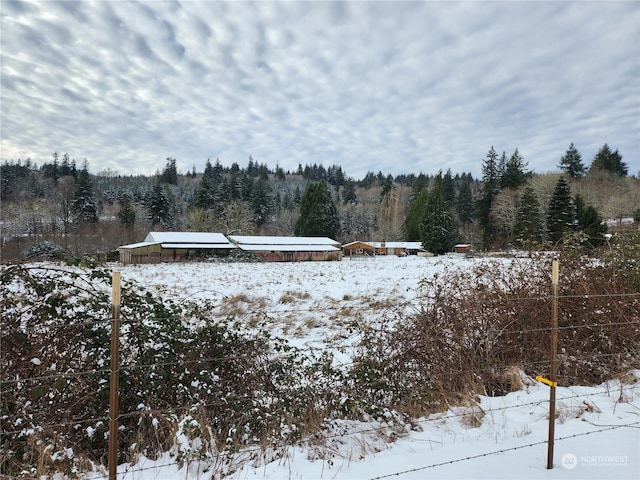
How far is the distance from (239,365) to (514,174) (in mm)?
63885

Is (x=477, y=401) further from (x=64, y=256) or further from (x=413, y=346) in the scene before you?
(x=64, y=256)

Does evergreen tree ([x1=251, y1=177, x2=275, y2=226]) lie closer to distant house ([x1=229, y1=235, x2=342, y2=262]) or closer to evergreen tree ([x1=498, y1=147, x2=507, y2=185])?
distant house ([x1=229, y1=235, x2=342, y2=262])

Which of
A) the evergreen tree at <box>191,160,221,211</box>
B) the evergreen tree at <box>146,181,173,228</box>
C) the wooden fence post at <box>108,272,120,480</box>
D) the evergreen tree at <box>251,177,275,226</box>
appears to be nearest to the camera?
the wooden fence post at <box>108,272,120,480</box>

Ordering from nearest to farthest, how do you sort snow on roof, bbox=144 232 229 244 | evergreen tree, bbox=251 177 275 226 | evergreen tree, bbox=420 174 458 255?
snow on roof, bbox=144 232 229 244, evergreen tree, bbox=420 174 458 255, evergreen tree, bbox=251 177 275 226

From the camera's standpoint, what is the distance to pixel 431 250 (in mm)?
50281

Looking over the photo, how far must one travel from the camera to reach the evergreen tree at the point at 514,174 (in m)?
58.2

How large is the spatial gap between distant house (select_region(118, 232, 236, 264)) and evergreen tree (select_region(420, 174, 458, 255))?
26255 mm

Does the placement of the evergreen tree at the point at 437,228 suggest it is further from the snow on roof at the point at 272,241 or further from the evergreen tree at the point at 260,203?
the evergreen tree at the point at 260,203

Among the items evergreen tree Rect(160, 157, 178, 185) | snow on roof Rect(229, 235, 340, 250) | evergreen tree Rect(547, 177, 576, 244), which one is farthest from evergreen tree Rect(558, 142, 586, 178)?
evergreen tree Rect(160, 157, 178, 185)

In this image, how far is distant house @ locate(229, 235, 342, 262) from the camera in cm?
4350

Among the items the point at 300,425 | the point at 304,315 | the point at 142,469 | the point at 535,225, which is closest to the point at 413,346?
the point at 300,425

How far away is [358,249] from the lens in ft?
200

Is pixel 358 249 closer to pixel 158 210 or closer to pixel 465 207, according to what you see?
pixel 465 207

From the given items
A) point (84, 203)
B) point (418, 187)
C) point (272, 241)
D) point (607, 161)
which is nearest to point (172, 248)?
point (272, 241)
